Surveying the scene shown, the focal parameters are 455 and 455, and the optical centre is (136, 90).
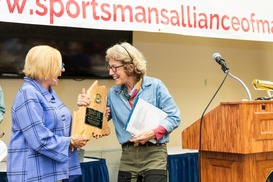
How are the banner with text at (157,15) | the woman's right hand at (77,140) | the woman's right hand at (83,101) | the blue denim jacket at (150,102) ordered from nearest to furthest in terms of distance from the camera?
the woman's right hand at (77,140), the woman's right hand at (83,101), the blue denim jacket at (150,102), the banner with text at (157,15)

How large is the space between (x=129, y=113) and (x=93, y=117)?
212 millimetres

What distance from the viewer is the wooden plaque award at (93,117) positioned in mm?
2389

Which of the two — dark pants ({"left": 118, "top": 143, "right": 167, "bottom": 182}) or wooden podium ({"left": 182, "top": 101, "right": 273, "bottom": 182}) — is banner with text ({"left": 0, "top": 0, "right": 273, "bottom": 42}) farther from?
wooden podium ({"left": 182, "top": 101, "right": 273, "bottom": 182})

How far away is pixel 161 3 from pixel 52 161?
5.77ft

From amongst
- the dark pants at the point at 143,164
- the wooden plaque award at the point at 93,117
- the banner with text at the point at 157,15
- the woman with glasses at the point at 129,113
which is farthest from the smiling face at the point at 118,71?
the banner with text at the point at 157,15

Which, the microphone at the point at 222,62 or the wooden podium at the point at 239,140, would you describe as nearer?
the wooden podium at the point at 239,140

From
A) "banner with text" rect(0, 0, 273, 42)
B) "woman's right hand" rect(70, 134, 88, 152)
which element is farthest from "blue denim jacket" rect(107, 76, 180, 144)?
"banner with text" rect(0, 0, 273, 42)

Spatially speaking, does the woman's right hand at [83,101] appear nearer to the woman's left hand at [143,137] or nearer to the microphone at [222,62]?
the woman's left hand at [143,137]

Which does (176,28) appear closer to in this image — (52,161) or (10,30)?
(10,30)

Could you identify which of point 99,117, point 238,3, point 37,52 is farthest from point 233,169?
point 238,3

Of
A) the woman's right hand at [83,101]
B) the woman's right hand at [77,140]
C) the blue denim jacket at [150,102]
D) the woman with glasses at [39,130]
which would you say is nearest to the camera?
the woman with glasses at [39,130]

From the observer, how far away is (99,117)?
253 cm

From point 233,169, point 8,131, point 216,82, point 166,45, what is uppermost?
point 166,45

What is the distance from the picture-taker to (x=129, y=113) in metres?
2.57
